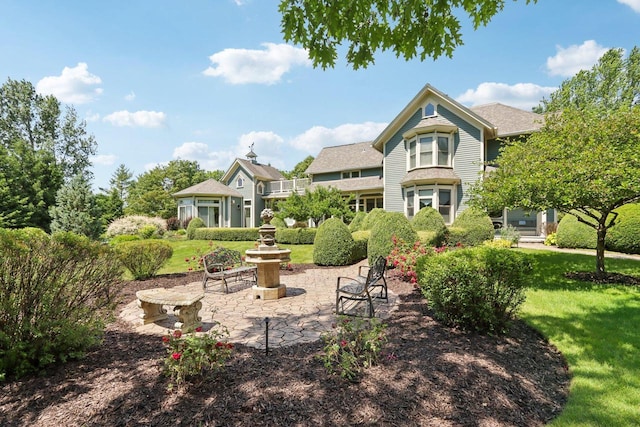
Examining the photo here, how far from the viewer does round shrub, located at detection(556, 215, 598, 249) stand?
13.2 metres

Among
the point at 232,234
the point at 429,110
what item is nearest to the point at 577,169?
the point at 429,110

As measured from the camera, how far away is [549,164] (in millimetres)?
7520

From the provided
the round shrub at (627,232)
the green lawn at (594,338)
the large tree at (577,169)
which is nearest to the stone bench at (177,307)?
the green lawn at (594,338)

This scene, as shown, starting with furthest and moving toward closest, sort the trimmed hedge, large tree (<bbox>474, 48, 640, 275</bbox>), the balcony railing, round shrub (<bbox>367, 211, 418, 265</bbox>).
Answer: the balcony railing < the trimmed hedge < round shrub (<bbox>367, 211, 418, 265</bbox>) < large tree (<bbox>474, 48, 640, 275</bbox>)

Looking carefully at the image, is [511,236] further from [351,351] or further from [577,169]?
[351,351]

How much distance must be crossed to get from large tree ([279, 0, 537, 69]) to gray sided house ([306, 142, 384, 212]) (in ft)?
60.8

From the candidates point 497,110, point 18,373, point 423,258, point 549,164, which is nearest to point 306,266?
point 423,258

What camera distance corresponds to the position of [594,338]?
4.80m

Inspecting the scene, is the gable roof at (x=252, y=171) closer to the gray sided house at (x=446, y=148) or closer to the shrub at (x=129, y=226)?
the shrub at (x=129, y=226)

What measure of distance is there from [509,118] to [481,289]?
62.8ft

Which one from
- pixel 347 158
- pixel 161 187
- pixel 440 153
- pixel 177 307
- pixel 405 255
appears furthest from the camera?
pixel 161 187

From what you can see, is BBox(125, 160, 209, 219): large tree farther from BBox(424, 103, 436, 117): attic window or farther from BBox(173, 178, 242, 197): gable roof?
BBox(424, 103, 436, 117): attic window

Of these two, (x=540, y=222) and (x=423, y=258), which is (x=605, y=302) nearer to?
(x=423, y=258)

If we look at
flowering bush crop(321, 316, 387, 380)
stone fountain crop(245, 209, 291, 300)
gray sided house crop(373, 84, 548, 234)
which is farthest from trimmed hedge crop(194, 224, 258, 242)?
flowering bush crop(321, 316, 387, 380)
